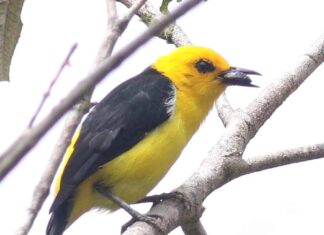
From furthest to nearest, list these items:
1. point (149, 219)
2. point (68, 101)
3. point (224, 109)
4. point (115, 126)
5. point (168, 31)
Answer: point (168, 31) < point (224, 109) < point (115, 126) < point (149, 219) < point (68, 101)

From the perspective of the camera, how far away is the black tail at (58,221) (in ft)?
13.0

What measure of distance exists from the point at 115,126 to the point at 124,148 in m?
0.14

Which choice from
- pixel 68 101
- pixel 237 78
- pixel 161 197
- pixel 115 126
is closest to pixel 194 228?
pixel 161 197

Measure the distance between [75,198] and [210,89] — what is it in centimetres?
118

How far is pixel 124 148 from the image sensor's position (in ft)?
13.1

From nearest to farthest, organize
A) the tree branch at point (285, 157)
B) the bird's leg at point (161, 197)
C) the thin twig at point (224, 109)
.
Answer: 1. the bird's leg at point (161, 197)
2. the tree branch at point (285, 157)
3. the thin twig at point (224, 109)

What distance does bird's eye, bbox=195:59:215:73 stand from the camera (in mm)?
4637

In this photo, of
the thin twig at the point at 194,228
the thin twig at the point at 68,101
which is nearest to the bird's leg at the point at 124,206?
the thin twig at the point at 194,228

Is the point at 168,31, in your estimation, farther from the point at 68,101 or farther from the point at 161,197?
the point at 68,101

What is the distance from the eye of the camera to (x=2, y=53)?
217 cm

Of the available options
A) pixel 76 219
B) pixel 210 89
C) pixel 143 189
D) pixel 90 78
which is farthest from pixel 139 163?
pixel 90 78

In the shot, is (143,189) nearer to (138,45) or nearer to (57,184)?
(57,184)

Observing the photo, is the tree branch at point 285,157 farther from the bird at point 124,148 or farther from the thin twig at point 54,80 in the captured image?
the thin twig at point 54,80

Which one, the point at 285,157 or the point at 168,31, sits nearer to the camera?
the point at 285,157
